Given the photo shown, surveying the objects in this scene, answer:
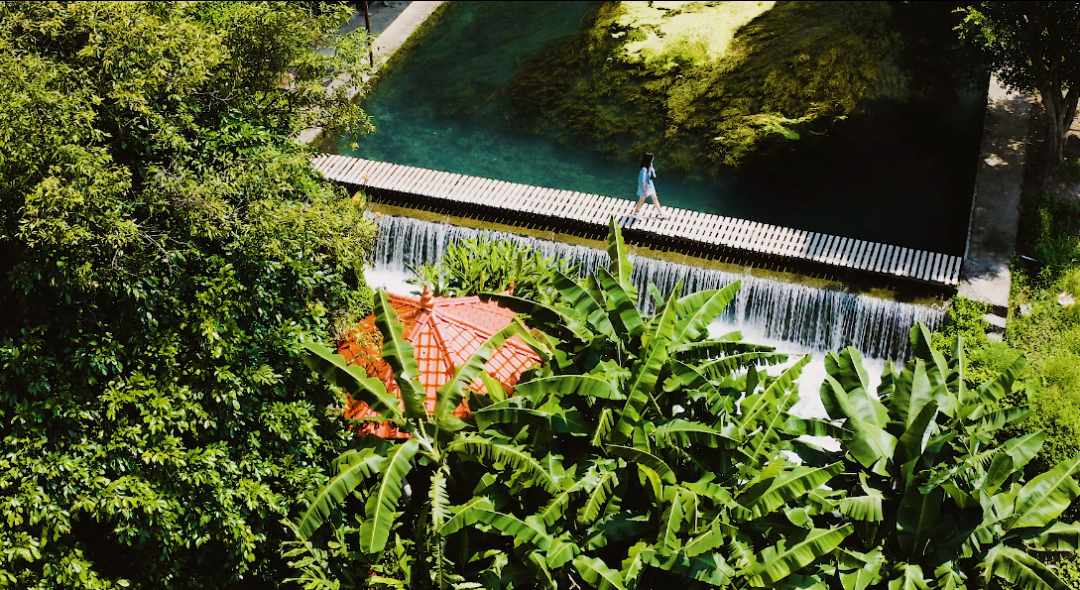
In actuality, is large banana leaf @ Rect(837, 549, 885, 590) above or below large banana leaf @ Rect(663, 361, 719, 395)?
below

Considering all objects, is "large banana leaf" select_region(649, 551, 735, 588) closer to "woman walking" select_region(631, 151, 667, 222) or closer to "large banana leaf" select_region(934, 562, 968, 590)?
"large banana leaf" select_region(934, 562, 968, 590)

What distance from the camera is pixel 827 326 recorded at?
19391 mm

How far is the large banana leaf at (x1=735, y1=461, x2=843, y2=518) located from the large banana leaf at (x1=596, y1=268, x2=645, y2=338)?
2.60 m

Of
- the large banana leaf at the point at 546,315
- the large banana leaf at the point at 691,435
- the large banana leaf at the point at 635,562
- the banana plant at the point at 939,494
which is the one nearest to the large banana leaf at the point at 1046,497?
the banana plant at the point at 939,494

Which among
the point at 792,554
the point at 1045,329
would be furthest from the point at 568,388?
the point at 1045,329

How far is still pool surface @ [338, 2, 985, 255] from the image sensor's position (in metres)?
22.4

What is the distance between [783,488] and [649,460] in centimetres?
166

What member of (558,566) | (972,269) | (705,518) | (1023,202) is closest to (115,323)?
(558,566)

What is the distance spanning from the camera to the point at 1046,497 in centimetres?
1212

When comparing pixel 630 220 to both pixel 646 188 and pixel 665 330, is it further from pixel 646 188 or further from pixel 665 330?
pixel 665 330

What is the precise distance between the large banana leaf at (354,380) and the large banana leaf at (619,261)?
360 centimetres

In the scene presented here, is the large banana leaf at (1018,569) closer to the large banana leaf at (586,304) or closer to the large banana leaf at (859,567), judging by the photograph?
the large banana leaf at (859,567)

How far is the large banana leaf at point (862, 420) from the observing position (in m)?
12.4

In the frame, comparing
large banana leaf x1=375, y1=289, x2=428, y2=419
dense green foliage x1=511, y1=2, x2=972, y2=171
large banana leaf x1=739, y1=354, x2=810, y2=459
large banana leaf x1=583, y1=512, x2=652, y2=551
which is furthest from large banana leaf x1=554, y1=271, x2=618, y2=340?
dense green foliage x1=511, y1=2, x2=972, y2=171
